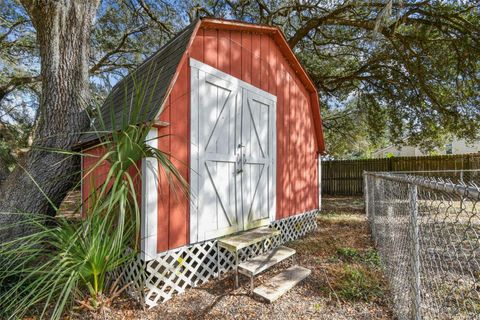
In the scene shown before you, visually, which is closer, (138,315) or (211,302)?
(138,315)

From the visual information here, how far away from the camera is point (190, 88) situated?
3.32 metres

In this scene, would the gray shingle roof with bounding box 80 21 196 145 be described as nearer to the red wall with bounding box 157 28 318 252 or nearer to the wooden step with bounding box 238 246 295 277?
the red wall with bounding box 157 28 318 252

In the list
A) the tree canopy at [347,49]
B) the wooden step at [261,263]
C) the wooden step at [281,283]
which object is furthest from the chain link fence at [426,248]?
the tree canopy at [347,49]

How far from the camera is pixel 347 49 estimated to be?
950 centimetres

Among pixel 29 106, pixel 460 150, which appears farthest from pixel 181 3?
pixel 460 150

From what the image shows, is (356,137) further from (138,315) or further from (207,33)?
(138,315)

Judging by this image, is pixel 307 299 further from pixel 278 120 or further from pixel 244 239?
pixel 278 120

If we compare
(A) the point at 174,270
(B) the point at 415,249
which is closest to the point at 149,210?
(A) the point at 174,270

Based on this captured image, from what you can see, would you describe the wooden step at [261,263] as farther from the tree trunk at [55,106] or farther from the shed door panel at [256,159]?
the tree trunk at [55,106]

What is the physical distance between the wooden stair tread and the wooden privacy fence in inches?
393

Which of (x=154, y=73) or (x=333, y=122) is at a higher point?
(x=333, y=122)

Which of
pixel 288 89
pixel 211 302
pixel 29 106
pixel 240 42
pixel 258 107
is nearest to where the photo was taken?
pixel 211 302

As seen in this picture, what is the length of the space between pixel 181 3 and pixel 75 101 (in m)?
5.96

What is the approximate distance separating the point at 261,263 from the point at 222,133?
6.17 feet
